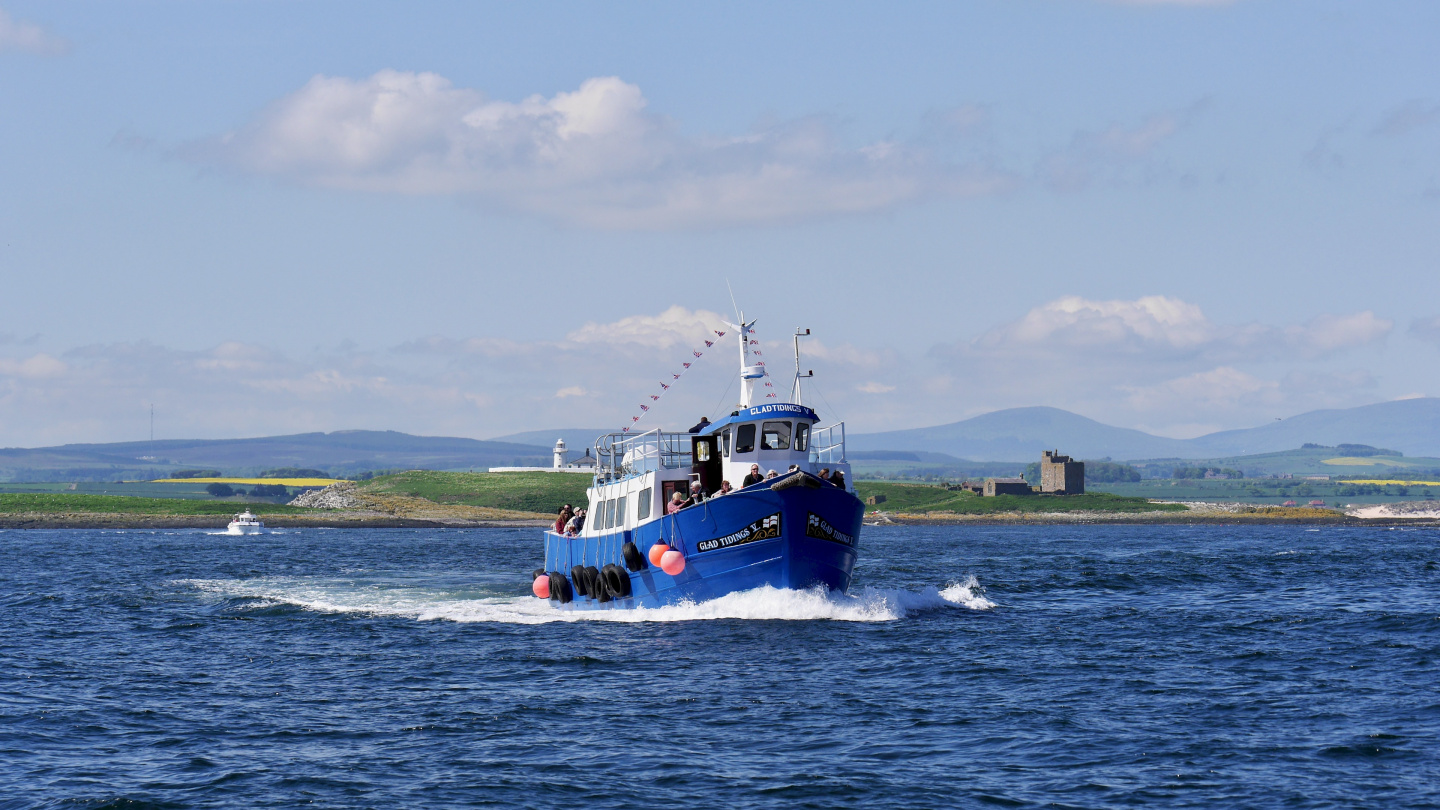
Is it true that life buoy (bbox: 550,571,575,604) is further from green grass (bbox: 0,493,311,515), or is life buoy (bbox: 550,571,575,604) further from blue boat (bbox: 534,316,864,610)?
green grass (bbox: 0,493,311,515)

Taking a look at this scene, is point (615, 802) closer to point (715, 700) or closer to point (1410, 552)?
point (715, 700)

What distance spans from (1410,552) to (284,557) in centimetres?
9251

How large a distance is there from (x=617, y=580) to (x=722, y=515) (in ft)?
24.2

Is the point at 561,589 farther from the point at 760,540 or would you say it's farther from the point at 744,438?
the point at 760,540

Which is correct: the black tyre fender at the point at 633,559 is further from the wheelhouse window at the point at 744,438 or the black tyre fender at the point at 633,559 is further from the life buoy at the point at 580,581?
the wheelhouse window at the point at 744,438

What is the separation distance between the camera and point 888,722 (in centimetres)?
2961

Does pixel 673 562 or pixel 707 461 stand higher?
pixel 707 461

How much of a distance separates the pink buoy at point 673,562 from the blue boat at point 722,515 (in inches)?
1.3

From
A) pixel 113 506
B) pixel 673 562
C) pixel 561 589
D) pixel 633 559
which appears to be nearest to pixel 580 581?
pixel 561 589

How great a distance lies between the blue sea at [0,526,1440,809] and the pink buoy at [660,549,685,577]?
2.00 metres

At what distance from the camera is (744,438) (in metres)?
48.9

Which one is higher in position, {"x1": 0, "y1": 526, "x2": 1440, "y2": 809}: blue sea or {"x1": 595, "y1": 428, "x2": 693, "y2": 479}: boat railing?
{"x1": 595, "y1": 428, "x2": 693, "y2": 479}: boat railing

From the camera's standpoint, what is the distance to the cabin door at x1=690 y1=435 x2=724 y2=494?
4950 cm

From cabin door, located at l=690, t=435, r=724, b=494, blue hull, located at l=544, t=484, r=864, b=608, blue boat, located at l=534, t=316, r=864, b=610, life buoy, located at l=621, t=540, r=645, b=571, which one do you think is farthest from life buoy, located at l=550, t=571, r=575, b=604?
cabin door, located at l=690, t=435, r=724, b=494
